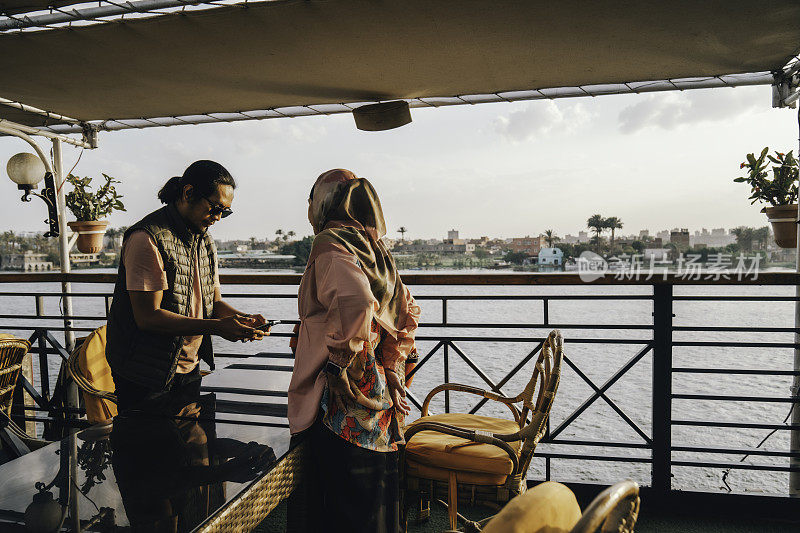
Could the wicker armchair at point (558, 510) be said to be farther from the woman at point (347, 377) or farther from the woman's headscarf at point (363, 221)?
the woman's headscarf at point (363, 221)

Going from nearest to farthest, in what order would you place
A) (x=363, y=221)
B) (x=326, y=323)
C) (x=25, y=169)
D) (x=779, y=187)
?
(x=326, y=323), (x=363, y=221), (x=779, y=187), (x=25, y=169)

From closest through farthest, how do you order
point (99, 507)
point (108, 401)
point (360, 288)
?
point (99, 507) → point (360, 288) → point (108, 401)

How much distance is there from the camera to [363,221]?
4.84 ft

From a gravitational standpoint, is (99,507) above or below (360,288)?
below

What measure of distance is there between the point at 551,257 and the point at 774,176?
56.0 inches

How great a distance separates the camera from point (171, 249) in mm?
1641

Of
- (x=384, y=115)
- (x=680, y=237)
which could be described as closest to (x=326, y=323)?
(x=384, y=115)

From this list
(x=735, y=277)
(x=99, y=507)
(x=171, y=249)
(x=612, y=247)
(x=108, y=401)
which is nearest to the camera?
(x=99, y=507)

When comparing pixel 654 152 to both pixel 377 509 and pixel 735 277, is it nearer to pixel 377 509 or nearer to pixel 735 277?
pixel 735 277

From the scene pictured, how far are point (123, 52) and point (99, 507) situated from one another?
7.78 ft

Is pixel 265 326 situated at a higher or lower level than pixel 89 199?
lower

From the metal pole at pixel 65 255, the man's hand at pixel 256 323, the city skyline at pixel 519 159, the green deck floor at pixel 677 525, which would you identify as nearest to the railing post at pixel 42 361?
the metal pole at pixel 65 255

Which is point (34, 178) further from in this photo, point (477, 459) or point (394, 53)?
point (477, 459)

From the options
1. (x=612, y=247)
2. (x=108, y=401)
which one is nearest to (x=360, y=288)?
(x=108, y=401)
